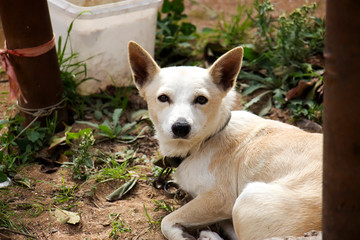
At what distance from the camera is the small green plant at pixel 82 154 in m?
4.13

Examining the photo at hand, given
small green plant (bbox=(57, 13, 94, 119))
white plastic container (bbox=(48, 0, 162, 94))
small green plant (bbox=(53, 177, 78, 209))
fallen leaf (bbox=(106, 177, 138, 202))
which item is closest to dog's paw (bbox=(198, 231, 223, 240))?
fallen leaf (bbox=(106, 177, 138, 202))

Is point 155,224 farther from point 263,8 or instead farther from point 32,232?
point 263,8

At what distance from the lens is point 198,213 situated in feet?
11.4

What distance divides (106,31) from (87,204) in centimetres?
219

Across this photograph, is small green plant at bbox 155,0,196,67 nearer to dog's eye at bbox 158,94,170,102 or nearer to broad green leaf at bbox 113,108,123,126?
broad green leaf at bbox 113,108,123,126

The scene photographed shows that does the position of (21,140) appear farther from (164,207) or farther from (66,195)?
(164,207)

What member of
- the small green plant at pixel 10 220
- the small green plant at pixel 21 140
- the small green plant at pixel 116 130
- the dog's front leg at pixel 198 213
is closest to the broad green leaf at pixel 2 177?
the small green plant at pixel 10 220

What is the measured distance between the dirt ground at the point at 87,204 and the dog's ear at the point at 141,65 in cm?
101

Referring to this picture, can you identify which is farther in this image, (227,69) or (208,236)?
(227,69)

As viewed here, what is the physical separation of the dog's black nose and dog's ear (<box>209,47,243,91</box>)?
54 cm

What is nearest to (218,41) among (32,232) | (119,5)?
(119,5)

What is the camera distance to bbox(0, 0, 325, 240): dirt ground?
3600mm

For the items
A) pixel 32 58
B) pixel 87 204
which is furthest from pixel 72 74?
pixel 87 204

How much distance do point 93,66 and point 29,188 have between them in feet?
5.91
